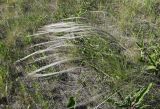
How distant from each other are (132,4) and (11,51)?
129 centimetres

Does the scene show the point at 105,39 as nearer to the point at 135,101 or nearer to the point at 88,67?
the point at 88,67

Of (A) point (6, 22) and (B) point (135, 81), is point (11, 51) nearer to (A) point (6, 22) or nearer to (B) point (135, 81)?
(A) point (6, 22)

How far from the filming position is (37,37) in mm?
3371

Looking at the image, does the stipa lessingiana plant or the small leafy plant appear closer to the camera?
the small leafy plant

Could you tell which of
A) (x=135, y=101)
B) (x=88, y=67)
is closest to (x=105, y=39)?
(x=88, y=67)

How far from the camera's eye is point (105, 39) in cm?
272

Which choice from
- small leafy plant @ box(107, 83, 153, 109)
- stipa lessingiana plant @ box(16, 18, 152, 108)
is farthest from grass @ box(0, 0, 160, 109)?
small leafy plant @ box(107, 83, 153, 109)

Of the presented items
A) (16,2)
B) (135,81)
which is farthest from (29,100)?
(16,2)

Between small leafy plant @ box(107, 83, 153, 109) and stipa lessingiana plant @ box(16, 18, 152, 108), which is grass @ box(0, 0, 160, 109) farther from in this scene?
small leafy plant @ box(107, 83, 153, 109)

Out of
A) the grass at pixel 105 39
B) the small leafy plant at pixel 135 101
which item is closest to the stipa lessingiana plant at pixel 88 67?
the grass at pixel 105 39

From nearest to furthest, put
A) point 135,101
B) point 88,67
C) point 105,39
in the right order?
point 135,101, point 105,39, point 88,67

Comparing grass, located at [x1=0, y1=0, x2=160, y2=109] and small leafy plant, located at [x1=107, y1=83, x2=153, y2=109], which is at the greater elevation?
grass, located at [x1=0, y1=0, x2=160, y2=109]

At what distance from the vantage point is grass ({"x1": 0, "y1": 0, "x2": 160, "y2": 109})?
2.74 m

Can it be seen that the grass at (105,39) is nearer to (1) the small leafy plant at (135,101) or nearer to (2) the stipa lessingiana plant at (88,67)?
(2) the stipa lessingiana plant at (88,67)
